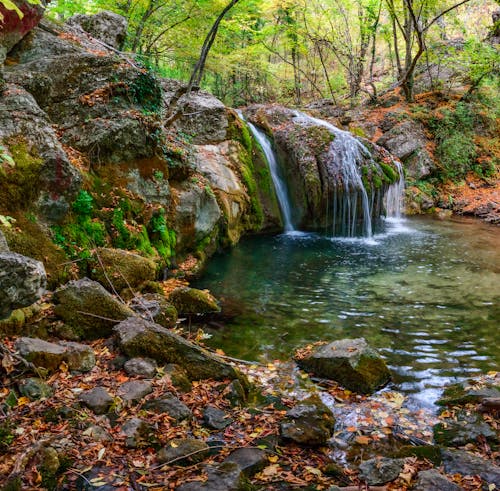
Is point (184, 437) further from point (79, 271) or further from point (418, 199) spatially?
point (418, 199)

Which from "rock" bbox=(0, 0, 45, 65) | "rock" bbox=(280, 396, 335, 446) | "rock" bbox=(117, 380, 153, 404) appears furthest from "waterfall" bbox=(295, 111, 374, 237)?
"rock" bbox=(117, 380, 153, 404)

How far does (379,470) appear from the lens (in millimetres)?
3135

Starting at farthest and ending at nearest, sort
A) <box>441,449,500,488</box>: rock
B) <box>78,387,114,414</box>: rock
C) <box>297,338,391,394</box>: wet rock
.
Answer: <box>297,338,391,394</box>: wet rock, <box>78,387,114,414</box>: rock, <box>441,449,500,488</box>: rock

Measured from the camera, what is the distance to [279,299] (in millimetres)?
7340

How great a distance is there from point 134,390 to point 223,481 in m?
1.36

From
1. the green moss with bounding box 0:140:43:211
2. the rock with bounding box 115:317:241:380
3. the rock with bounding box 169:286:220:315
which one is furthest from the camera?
the rock with bounding box 169:286:220:315

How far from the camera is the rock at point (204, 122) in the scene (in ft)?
40.0

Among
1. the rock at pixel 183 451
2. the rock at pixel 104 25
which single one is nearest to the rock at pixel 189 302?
the rock at pixel 183 451

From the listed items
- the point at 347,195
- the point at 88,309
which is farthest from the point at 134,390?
the point at 347,195

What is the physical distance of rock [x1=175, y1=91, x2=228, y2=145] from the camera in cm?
1220

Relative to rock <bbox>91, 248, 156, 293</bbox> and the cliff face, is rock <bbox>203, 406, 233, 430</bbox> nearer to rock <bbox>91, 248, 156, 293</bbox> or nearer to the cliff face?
rock <bbox>91, 248, 156, 293</bbox>

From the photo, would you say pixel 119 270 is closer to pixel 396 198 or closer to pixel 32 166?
pixel 32 166

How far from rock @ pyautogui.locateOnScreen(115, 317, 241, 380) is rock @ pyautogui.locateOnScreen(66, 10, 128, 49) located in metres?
9.92

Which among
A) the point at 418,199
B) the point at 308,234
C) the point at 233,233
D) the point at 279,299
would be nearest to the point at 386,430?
the point at 279,299
